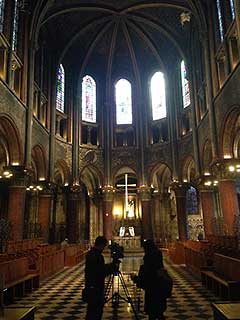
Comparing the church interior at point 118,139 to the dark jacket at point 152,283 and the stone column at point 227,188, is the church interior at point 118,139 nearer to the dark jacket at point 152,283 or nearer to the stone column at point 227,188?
the stone column at point 227,188

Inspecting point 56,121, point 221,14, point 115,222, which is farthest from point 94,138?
point 221,14

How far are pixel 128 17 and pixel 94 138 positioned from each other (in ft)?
37.9

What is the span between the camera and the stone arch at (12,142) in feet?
60.8

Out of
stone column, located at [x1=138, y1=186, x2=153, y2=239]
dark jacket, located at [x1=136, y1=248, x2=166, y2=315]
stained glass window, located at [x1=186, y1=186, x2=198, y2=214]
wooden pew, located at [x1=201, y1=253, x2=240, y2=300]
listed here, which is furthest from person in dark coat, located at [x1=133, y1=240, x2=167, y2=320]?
stained glass window, located at [x1=186, y1=186, x2=198, y2=214]

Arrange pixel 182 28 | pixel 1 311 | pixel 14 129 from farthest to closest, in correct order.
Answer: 1. pixel 182 28
2. pixel 14 129
3. pixel 1 311

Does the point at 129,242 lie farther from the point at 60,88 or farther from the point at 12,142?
the point at 60,88

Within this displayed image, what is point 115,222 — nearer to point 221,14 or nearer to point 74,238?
point 74,238

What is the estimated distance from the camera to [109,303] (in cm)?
905

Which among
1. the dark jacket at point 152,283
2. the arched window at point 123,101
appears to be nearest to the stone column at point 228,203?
the dark jacket at point 152,283

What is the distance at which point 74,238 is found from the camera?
2812cm

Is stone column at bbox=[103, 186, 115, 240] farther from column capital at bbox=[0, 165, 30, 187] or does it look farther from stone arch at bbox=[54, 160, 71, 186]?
column capital at bbox=[0, 165, 30, 187]

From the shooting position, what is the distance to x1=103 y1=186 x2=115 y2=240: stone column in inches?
1138

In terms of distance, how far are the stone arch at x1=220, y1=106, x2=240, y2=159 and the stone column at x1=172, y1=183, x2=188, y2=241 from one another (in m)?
9.49

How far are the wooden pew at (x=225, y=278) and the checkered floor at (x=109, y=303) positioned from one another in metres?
0.33
